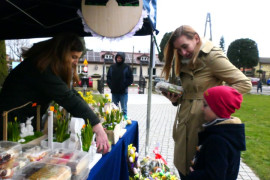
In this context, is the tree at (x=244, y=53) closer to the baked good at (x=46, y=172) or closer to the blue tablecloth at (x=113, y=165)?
the blue tablecloth at (x=113, y=165)

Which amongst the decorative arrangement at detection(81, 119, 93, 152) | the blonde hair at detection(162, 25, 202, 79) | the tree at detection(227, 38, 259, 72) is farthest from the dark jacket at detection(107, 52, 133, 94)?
the tree at detection(227, 38, 259, 72)

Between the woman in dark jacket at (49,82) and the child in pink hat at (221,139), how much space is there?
714mm

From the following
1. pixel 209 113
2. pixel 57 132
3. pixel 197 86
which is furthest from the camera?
pixel 197 86

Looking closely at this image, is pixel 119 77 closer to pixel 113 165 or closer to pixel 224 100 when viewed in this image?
pixel 113 165

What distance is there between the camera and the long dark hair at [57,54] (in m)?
1.48

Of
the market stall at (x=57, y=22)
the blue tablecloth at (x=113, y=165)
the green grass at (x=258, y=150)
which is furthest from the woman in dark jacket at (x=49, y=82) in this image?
the green grass at (x=258, y=150)

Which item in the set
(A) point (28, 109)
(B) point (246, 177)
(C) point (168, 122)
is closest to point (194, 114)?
(A) point (28, 109)

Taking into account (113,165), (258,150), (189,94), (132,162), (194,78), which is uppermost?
(194,78)

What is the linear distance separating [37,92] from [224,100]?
4.32 feet

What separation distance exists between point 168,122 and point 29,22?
5213 millimetres

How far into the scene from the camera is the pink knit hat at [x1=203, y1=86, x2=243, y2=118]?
1301 mm

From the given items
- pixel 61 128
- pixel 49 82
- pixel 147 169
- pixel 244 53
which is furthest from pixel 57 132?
pixel 244 53

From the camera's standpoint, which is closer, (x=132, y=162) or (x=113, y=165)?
(x=113, y=165)

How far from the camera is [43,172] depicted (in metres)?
0.95
